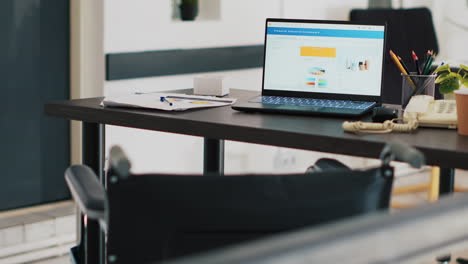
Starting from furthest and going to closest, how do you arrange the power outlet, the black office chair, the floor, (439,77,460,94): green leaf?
the floor
the power outlet
(439,77,460,94): green leaf
the black office chair

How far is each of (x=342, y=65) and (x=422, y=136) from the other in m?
0.51

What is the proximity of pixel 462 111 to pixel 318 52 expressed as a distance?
0.58 m

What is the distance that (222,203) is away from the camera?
3.35ft

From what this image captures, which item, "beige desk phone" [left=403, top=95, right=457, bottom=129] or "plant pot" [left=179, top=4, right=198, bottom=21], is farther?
"plant pot" [left=179, top=4, right=198, bottom=21]

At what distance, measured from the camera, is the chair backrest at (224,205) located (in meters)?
1.02

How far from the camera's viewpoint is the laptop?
7.11 feet

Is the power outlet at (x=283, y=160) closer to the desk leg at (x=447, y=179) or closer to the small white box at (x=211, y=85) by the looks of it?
the desk leg at (x=447, y=179)

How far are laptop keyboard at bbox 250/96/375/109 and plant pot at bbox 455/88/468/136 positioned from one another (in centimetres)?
35

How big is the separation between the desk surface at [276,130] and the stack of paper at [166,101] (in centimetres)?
3

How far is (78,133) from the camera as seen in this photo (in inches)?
131

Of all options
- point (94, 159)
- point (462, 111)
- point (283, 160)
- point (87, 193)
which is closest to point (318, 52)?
point (462, 111)

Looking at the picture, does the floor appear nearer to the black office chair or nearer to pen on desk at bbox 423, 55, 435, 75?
pen on desk at bbox 423, 55, 435, 75

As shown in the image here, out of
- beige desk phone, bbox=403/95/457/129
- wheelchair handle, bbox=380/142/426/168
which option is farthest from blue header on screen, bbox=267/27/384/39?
wheelchair handle, bbox=380/142/426/168

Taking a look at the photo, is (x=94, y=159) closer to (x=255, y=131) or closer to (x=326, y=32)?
(x=255, y=131)
